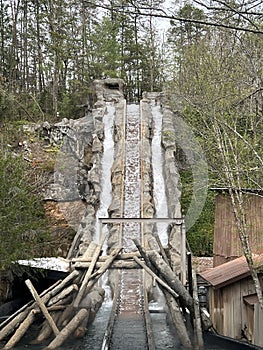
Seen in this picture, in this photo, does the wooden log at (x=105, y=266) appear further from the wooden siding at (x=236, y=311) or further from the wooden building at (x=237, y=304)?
the wooden siding at (x=236, y=311)

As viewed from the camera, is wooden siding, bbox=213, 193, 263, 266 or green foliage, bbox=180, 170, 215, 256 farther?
green foliage, bbox=180, 170, 215, 256

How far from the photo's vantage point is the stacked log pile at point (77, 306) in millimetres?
9219

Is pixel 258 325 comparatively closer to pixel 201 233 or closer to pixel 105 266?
pixel 105 266

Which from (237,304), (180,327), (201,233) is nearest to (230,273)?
(237,304)

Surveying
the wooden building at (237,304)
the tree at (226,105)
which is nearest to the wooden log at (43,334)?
the wooden building at (237,304)

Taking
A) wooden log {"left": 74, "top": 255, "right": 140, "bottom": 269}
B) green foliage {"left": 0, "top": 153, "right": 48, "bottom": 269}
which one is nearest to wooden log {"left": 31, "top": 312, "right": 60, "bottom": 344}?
wooden log {"left": 74, "top": 255, "right": 140, "bottom": 269}

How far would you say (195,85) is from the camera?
10500 mm

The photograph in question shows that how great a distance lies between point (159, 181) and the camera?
20.9m

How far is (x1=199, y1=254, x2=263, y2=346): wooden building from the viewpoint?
946 centimetres

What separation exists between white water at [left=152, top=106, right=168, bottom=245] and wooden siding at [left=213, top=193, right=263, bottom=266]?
9.32ft

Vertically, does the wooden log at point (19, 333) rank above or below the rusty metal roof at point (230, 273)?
below

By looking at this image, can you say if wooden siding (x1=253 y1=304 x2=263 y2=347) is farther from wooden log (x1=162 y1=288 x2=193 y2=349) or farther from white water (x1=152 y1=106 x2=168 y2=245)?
white water (x1=152 y1=106 x2=168 y2=245)

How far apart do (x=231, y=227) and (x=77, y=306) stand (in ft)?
18.5

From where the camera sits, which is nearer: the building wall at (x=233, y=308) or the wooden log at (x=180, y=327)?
the wooden log at (x=180, y=327)
